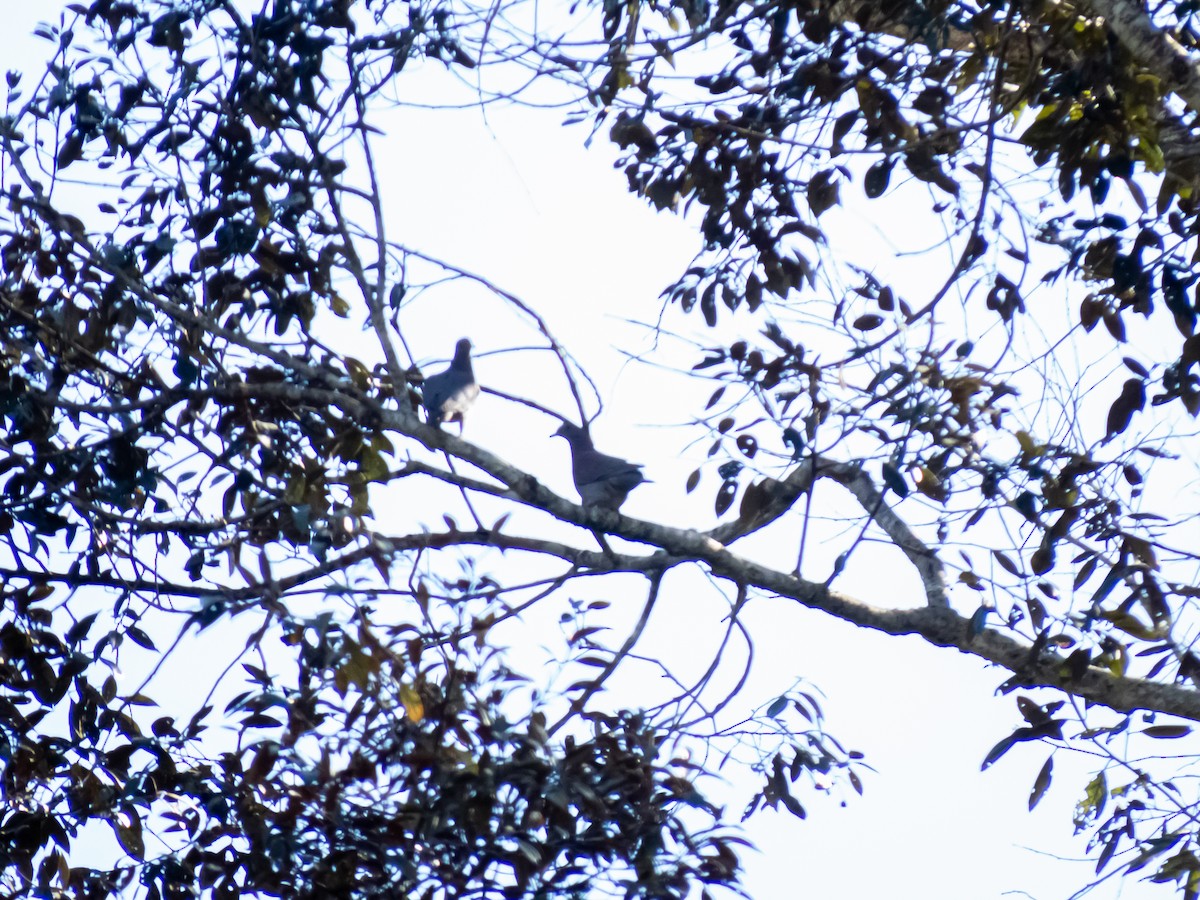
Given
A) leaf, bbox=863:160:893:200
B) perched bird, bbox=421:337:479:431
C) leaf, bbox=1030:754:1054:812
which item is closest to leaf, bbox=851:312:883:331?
leaf, bbox=863:160:893:200

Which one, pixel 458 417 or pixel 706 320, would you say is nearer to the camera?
pixel 706 320

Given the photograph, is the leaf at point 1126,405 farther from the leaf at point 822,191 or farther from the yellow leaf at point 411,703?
the yellow leaf at point 411,703

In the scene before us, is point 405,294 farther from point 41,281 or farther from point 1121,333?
point 1121,333

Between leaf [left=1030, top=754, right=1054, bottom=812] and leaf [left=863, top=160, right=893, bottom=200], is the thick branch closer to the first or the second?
leaf [left=863, top=160, right=893, bottom=200]

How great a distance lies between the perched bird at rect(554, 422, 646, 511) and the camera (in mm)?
5914

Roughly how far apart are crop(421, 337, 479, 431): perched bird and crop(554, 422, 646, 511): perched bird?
62cm

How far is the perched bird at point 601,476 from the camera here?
591 cm

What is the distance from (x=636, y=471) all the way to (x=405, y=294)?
6.21ft

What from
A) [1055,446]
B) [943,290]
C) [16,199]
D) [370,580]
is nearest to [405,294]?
[370,580]

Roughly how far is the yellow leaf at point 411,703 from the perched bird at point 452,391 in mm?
3070

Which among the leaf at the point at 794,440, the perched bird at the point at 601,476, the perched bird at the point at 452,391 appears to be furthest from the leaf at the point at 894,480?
the perched bird at the point at 452,391

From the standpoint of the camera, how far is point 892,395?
13.5 feet

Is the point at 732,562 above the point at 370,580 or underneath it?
above

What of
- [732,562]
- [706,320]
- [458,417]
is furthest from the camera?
[458,417]
